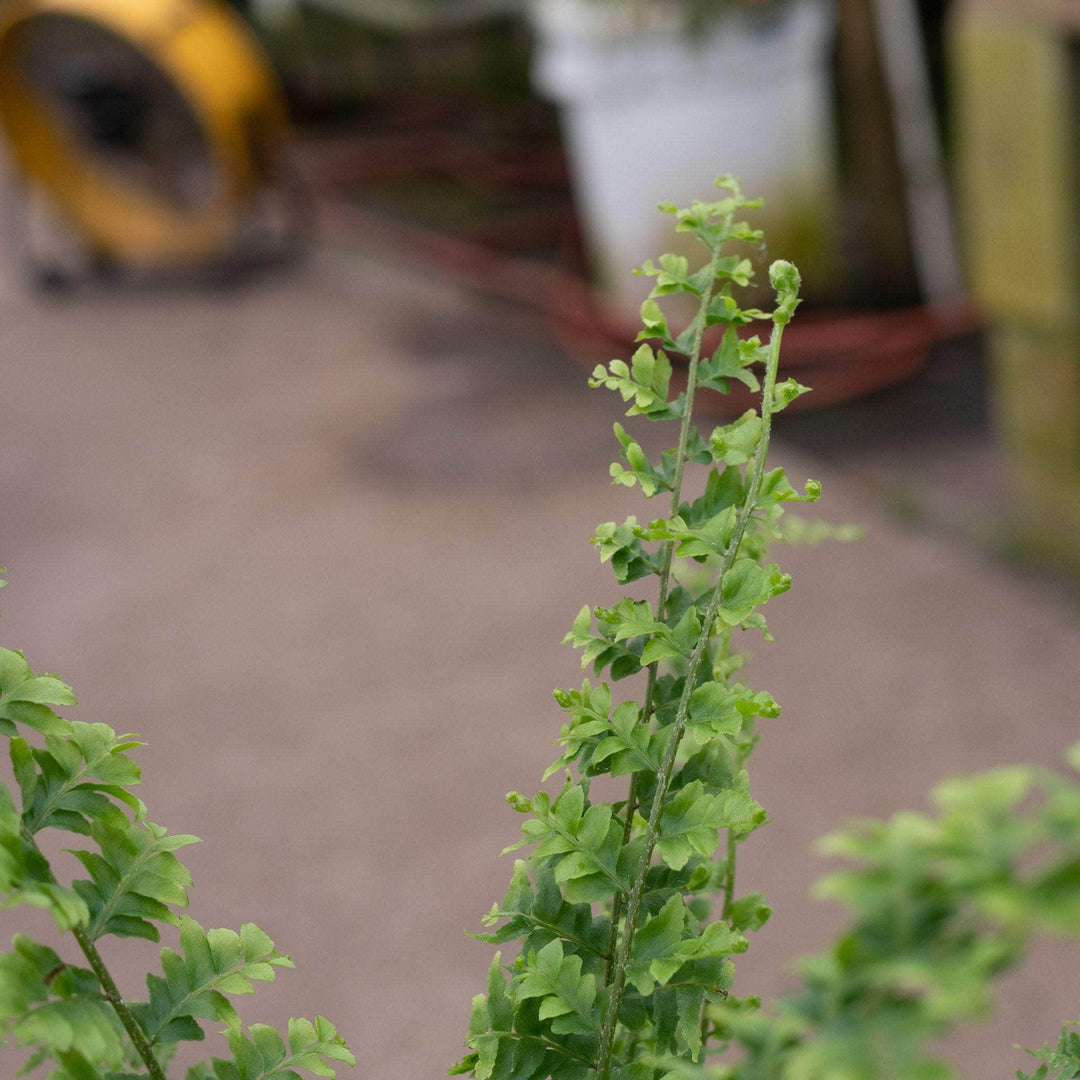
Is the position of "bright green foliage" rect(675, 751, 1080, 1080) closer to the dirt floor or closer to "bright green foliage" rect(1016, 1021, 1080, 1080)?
"bright green foliage" rect(1016, 1021, 1080, 1080)

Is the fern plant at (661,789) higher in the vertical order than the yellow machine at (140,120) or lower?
lower

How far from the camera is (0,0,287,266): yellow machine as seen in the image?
4.31 meters

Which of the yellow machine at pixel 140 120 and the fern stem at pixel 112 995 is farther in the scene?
the yellow machine at pixel 140 120

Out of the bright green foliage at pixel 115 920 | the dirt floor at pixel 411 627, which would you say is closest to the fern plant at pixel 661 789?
the bright green foliage at pixel 115 920

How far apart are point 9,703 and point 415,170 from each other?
16.6ft

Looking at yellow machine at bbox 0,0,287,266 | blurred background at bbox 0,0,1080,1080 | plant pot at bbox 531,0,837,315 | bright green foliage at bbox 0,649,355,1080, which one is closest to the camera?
bright green foliage at bbox 0,649,355,1080

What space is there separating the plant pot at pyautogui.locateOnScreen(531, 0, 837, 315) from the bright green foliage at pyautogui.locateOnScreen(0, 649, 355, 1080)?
2.66m

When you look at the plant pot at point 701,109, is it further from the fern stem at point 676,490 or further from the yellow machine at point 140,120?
the fern stem at point 676,490

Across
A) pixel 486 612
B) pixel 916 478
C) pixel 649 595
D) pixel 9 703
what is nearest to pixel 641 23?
pixel 916 478

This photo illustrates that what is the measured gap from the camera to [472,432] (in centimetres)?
345

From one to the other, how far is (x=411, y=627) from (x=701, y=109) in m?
1.39

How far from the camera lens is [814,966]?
33cm

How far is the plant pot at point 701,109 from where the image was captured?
10.1 ft

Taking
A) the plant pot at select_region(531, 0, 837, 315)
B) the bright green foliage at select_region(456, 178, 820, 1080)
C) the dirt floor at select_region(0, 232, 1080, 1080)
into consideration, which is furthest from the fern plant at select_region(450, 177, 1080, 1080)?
the plant pot at select_region(531, 0, 837, 315)
